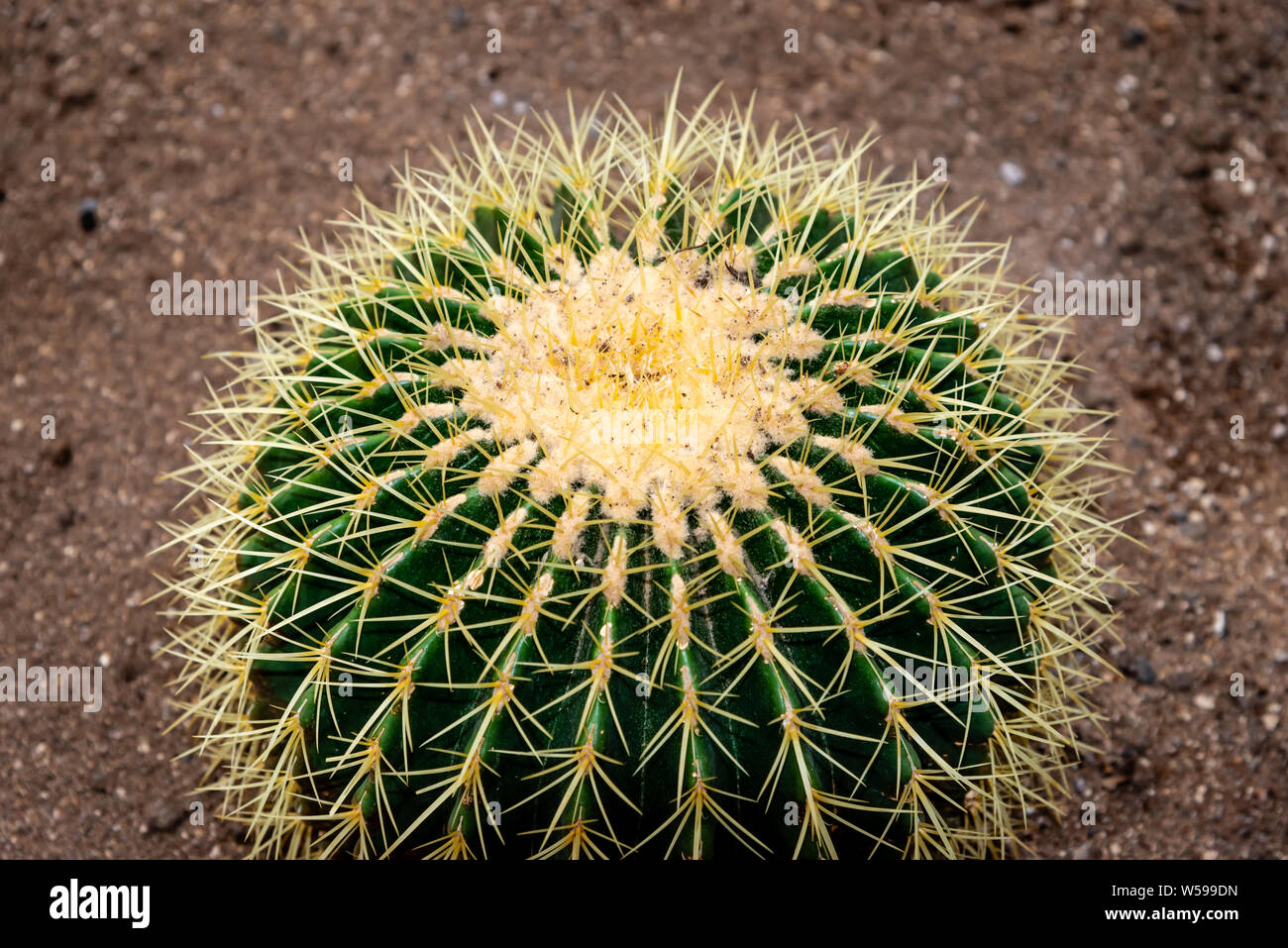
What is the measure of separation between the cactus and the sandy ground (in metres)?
1.20

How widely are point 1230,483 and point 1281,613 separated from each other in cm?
50

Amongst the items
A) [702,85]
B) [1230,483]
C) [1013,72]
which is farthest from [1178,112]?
[702,85]

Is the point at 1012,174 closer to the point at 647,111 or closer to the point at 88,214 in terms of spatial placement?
the point at 647,111

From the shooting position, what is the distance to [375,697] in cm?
209

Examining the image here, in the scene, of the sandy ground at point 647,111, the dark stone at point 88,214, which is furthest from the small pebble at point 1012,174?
the dark stone at point 88,214

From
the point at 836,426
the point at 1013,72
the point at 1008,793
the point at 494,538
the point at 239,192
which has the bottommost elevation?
the point at 1008,793

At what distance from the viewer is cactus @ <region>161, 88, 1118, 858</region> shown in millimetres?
1980

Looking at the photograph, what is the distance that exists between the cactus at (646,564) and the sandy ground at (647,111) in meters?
1.20

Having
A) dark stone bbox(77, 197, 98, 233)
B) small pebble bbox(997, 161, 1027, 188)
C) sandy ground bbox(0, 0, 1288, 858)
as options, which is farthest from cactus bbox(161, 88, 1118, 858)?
dark stone bbox(77, 197, 98, 233)

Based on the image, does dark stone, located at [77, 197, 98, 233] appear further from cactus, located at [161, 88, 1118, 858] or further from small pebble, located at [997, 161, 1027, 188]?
small pebble, located at [997, 161, 1027, 188]

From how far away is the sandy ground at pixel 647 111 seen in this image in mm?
3277

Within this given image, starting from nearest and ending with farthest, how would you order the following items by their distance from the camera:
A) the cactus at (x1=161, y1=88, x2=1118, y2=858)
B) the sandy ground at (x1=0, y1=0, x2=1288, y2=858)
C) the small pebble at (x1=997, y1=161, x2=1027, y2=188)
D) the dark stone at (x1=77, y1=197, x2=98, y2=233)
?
the cactus at (x1=161, y1=88, x2=1118, y2=858) < the sandy ground at (x1=0, y1=0, x2=1288, y2=858) < the dark stone at (x1=77, y1=197, x2=98, y2=233) < the small pebble at (x1=997, y1=161, x2=1027, y2=188)

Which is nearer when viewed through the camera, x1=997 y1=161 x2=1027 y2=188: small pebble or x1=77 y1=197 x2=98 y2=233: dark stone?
x1=77 y1=197 x2=98 y2=233: dark stone

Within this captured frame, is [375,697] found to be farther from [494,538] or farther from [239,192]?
[239,192]
